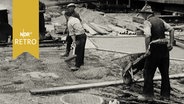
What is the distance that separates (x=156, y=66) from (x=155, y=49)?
0.42m

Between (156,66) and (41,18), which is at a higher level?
(41,18)

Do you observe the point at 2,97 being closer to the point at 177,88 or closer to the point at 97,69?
the point at 97,69

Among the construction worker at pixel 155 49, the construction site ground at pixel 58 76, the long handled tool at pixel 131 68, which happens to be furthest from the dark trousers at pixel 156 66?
the long handled tool at pixel 131 68

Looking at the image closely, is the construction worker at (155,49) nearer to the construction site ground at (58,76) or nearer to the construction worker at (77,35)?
the construction site ground at (58,76)

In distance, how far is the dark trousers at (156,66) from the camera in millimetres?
8078

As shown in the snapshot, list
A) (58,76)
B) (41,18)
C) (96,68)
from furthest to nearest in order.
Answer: (41,18) → (96,68) → (58,76)

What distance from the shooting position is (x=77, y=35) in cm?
1095

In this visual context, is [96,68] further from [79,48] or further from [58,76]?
[58,76]

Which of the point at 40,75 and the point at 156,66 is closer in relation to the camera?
the point at 156,66

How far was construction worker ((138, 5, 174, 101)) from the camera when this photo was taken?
312 inches

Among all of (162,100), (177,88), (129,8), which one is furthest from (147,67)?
(129,8)
